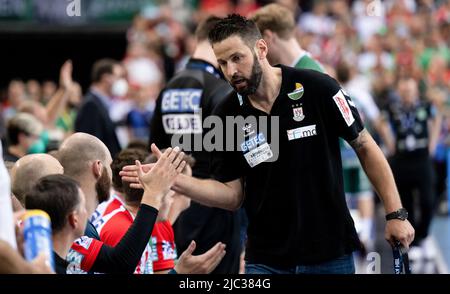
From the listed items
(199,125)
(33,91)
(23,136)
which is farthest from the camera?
(33,91)

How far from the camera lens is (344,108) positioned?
522 cm

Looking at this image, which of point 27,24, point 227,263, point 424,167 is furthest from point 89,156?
point 27,24

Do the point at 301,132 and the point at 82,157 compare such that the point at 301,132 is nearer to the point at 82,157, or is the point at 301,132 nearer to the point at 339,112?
the point at 339,112

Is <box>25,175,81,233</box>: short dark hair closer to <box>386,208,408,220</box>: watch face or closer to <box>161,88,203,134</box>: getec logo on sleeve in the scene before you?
<box>386,208,408,220</box>: watch face

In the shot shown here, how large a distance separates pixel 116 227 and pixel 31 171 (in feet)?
1.87

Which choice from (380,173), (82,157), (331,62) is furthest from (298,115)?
(331,62)

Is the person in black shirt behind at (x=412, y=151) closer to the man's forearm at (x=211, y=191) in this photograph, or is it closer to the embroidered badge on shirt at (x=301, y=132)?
the man's forearm at (x=211, y=191)

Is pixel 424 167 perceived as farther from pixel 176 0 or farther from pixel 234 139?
pixel 176 0

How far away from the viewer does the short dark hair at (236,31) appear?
5191 millimetres

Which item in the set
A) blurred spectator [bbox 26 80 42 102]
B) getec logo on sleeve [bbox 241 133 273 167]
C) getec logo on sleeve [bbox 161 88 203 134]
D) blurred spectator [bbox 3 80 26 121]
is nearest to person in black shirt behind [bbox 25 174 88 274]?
getec logo on sleeve [bbox 241 133 273 167]

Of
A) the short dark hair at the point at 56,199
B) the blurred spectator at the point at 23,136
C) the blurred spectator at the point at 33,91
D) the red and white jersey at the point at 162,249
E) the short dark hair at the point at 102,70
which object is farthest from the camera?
the blurred spectator at the point at 33,91

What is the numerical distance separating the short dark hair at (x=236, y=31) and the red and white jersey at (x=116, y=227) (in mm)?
1041

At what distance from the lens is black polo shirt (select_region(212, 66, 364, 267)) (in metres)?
5.19
